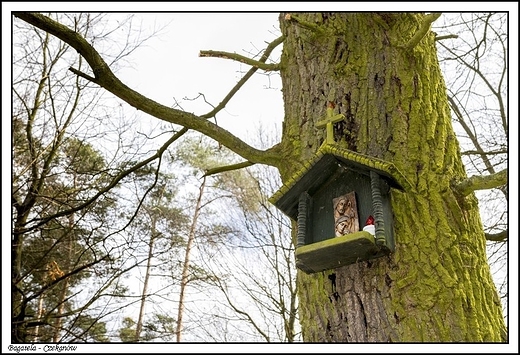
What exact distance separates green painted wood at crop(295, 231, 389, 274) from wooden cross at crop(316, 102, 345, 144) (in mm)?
474

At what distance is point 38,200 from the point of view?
15.9 ft

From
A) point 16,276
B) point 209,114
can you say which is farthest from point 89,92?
point 209,114

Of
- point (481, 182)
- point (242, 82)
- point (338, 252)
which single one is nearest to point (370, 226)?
point (338, 252)

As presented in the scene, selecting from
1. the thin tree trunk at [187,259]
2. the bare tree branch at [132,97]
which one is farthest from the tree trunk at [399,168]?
the thin tree trunk at [187,259]

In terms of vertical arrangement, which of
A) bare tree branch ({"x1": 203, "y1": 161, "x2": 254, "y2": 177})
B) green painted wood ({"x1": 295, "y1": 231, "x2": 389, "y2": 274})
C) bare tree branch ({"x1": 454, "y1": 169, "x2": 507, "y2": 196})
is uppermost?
bare tree branch ({"x1": 203, "y1": 161, "x2": 254, "y2": 177})

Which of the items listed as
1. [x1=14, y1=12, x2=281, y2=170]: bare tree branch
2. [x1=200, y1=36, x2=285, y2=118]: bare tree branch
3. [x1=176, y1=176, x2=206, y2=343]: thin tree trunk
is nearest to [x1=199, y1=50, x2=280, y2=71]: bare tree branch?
[x1=200, y1=36, x2=285, y2=118]: bare tree branch

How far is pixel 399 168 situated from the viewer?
6.59 ft

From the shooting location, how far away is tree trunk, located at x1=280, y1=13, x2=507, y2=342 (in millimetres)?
1738

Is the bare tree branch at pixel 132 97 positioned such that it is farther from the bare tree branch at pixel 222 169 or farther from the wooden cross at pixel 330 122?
the bare tree branch at pixel 222 169

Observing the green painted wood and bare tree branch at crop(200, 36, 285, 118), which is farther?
bare tree branch at crop(200, 36, 285, 118)

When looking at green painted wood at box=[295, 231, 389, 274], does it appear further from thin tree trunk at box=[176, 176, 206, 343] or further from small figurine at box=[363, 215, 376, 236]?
thin tree trunk at box=[176, 176, 206, 343]

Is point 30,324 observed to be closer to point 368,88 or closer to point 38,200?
point 38,200

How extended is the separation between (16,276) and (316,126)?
137 inches

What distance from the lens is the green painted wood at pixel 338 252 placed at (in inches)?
68.3
